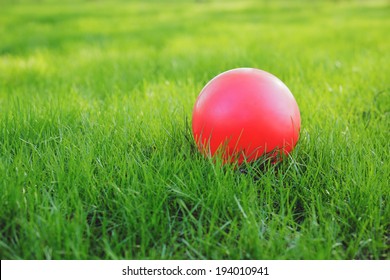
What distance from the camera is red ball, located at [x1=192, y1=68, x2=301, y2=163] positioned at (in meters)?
2.23

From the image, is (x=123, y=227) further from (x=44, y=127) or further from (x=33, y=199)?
(x=44, y=127)

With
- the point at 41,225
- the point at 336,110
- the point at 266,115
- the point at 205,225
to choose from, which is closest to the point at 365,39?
the point at 336,110

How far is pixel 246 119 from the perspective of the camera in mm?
2225

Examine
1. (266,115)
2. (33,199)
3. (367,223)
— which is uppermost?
(266,115)

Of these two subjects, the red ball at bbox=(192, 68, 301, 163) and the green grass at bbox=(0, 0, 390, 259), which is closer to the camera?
the green grass at bbox=(0, 0, 390, 259)

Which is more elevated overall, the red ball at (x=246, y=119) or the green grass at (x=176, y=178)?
the red ball at (x=246, y=119)

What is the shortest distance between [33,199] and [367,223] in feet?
4.74

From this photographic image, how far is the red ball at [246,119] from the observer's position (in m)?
2.23

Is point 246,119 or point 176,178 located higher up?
point 246,119

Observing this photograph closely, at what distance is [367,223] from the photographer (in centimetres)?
197

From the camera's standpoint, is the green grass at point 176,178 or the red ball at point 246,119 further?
the red ball at point 246,119

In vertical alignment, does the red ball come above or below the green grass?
above

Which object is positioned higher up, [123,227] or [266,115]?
[266,115]

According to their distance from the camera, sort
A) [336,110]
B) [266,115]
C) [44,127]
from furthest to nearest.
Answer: [336,110] < [44,127] < [266,115]
